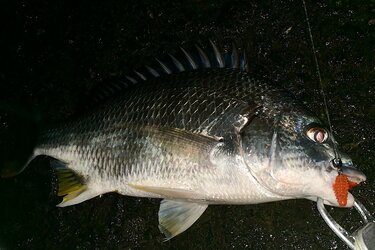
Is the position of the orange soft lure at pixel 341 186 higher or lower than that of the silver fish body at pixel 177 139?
higher

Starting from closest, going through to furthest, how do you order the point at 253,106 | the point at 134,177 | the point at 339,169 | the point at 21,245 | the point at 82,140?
1. the point at 339,169
2. the point at 253,106
3. the point at 134,177
4. the point at 82,140
5. the point at 21,245

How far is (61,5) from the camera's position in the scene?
3.11 m

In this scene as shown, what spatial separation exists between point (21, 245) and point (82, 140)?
109 centimetres

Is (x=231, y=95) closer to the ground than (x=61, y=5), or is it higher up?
higher up

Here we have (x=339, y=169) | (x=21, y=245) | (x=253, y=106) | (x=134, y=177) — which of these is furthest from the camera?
(x=21, y=245)

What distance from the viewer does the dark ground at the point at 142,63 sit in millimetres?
2543

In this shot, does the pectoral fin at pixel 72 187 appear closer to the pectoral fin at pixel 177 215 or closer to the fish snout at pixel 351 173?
the pectoral fin at pixel 177 215

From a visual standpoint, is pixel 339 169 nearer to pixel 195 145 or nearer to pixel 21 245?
pixel 195 145

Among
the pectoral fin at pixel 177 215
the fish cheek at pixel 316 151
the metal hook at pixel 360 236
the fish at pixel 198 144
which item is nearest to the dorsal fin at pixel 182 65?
the fish at pixel 198 144

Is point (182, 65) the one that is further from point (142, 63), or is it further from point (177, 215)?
point (177, 215)

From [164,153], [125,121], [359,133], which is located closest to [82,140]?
[125,121]

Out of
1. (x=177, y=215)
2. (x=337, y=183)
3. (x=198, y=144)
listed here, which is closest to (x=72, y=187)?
(x=177, y=215)

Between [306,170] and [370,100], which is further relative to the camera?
[370,100]

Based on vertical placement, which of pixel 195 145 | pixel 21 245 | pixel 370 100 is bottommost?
pixel 21 245
